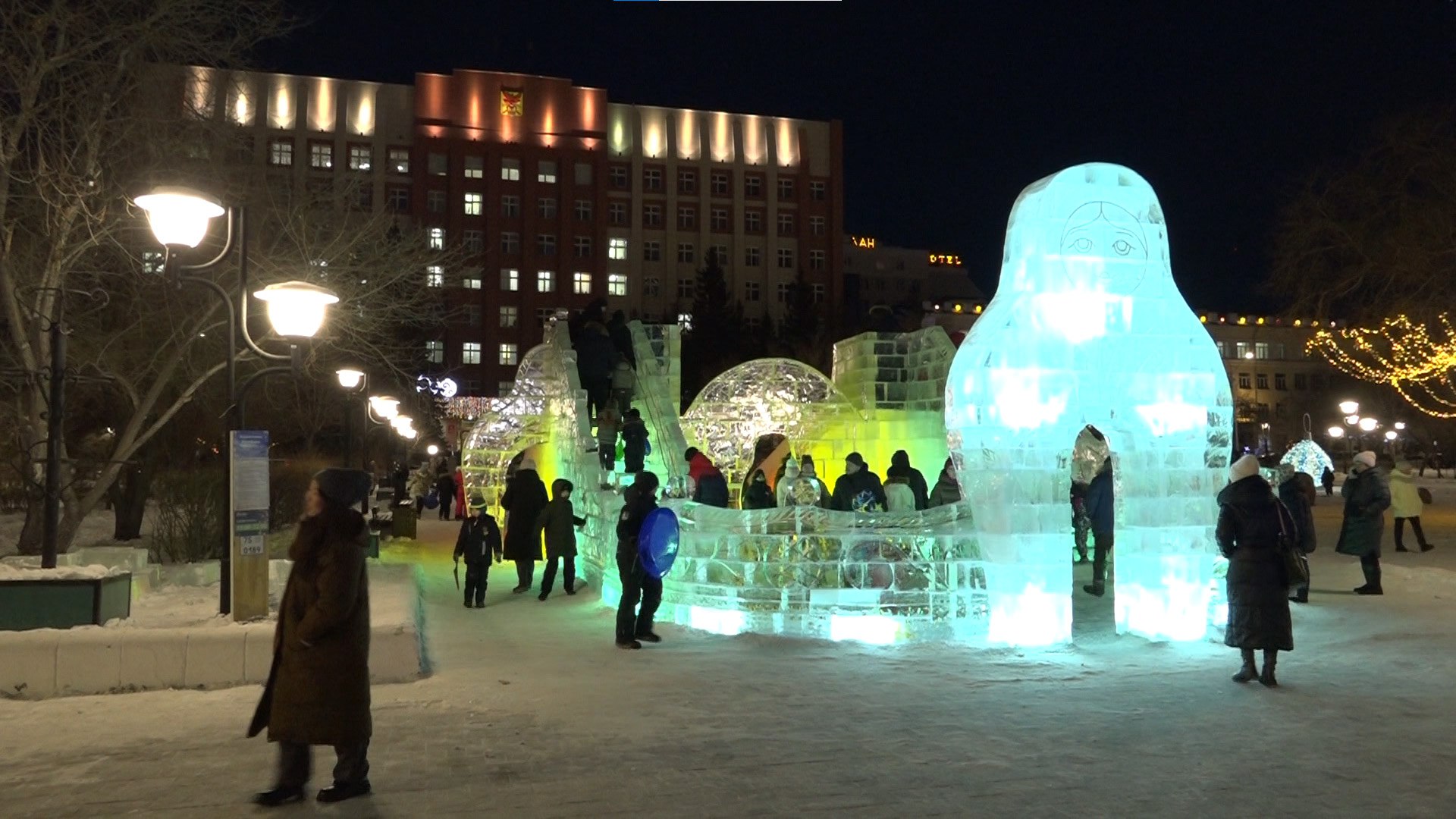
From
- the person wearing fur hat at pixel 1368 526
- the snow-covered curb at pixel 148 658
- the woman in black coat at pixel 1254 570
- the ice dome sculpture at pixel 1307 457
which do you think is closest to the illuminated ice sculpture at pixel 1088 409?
the woman in black coat at pixel 1254 570

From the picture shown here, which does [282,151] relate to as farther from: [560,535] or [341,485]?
[341,485]

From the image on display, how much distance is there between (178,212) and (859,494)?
22.8 feet

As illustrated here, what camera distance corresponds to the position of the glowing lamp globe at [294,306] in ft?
29.2

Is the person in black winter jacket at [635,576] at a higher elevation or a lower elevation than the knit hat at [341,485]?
lower

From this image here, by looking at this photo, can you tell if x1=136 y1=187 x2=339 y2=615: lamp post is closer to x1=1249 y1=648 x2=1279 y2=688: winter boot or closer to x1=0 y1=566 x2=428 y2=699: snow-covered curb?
x1=0 y1=566 x2=428 y2=699: snow-covered curb

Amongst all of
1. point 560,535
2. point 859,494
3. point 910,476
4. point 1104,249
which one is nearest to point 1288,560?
point 1104,249

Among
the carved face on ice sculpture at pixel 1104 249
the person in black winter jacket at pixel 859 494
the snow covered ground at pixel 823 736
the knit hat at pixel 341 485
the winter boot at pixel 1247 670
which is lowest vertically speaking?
the snow covered ground at pixel 823 736

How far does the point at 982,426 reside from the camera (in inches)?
369

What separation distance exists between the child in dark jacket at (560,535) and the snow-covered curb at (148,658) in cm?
452

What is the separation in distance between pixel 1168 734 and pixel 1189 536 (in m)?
3.46

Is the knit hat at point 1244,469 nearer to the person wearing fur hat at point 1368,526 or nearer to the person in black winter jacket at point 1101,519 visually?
the person in black winter jacket at point 1101,519

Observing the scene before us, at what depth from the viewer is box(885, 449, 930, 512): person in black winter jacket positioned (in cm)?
1299

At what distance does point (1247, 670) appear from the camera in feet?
26.2

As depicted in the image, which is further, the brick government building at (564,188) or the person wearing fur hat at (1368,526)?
the brick government building at (564,188)
